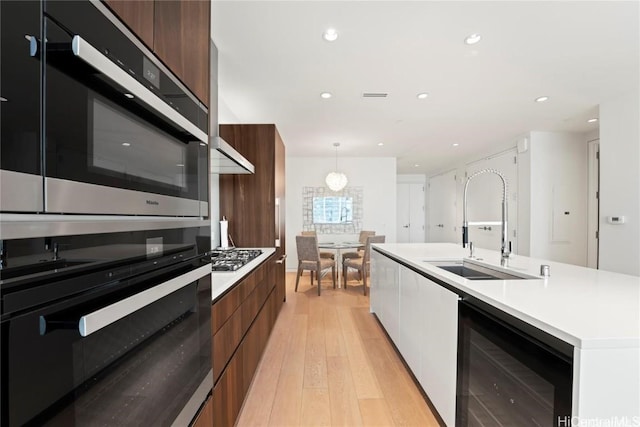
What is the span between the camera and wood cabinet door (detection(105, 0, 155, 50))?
638 mm

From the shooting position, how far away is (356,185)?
21.7 feet

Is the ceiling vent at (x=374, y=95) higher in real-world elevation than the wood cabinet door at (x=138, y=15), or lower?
higher

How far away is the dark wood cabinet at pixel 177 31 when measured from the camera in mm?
701

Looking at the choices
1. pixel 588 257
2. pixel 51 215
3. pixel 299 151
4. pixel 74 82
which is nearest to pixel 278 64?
pixel 74 82

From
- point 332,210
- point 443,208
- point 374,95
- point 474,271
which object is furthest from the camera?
point 443,208

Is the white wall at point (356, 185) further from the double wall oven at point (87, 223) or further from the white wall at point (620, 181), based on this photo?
the double wall oven at point (87, 223)

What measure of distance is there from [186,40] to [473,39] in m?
2.13

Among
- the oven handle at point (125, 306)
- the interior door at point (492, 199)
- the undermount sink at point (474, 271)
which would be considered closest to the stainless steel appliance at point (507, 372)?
the undermount sink at point (474, 271)

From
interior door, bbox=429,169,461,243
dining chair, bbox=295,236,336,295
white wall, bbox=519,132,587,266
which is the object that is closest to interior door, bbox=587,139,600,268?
white wall, bbox=519,132,587,266

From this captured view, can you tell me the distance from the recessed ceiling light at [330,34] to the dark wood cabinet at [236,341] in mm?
1794

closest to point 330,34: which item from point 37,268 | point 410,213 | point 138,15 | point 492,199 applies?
point 138,15

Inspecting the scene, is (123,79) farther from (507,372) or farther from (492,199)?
(492,199)

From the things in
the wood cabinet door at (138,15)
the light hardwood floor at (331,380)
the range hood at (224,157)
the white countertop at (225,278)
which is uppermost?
the wood cabinet door at (138,15)

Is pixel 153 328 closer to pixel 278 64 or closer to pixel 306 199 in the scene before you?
pixel 278 64
